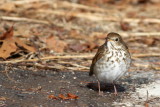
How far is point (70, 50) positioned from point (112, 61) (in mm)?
2404

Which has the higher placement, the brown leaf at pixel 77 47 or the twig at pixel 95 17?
the twig at pixel 95 17

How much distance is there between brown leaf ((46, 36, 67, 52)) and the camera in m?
7.67

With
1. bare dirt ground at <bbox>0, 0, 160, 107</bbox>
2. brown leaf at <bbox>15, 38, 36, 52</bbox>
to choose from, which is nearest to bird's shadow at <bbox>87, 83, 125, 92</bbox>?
bare dirt ground at <bbox>0, 0, 160, 107</bbox>

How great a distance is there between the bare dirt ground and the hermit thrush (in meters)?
0.33

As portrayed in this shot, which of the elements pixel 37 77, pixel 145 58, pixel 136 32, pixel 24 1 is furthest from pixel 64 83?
pixel 24 1

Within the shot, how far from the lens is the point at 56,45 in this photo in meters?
7.74

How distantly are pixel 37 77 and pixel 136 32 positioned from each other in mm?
3600

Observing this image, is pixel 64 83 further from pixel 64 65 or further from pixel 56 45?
pixel 56 45

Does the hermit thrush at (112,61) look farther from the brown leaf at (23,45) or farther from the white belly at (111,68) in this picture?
the brown leaf at (23,45)

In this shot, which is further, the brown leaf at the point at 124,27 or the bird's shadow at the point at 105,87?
the brown leaf at the point at 124,27

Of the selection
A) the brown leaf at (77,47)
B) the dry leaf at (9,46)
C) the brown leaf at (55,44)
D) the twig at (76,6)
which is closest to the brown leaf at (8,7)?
the twig at (76,6)

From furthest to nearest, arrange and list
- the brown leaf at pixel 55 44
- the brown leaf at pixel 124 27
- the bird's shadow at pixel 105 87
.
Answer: the brown leaf at pixel 124 27
the brown leaf at pixel 55 44
the bird's shadow at pixel 105 87

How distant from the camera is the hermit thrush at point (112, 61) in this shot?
5555 millimetres

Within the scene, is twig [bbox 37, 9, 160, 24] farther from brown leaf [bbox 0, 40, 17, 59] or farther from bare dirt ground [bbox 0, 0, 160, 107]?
brown leaf [bbox 0, 40, 17, 59]
